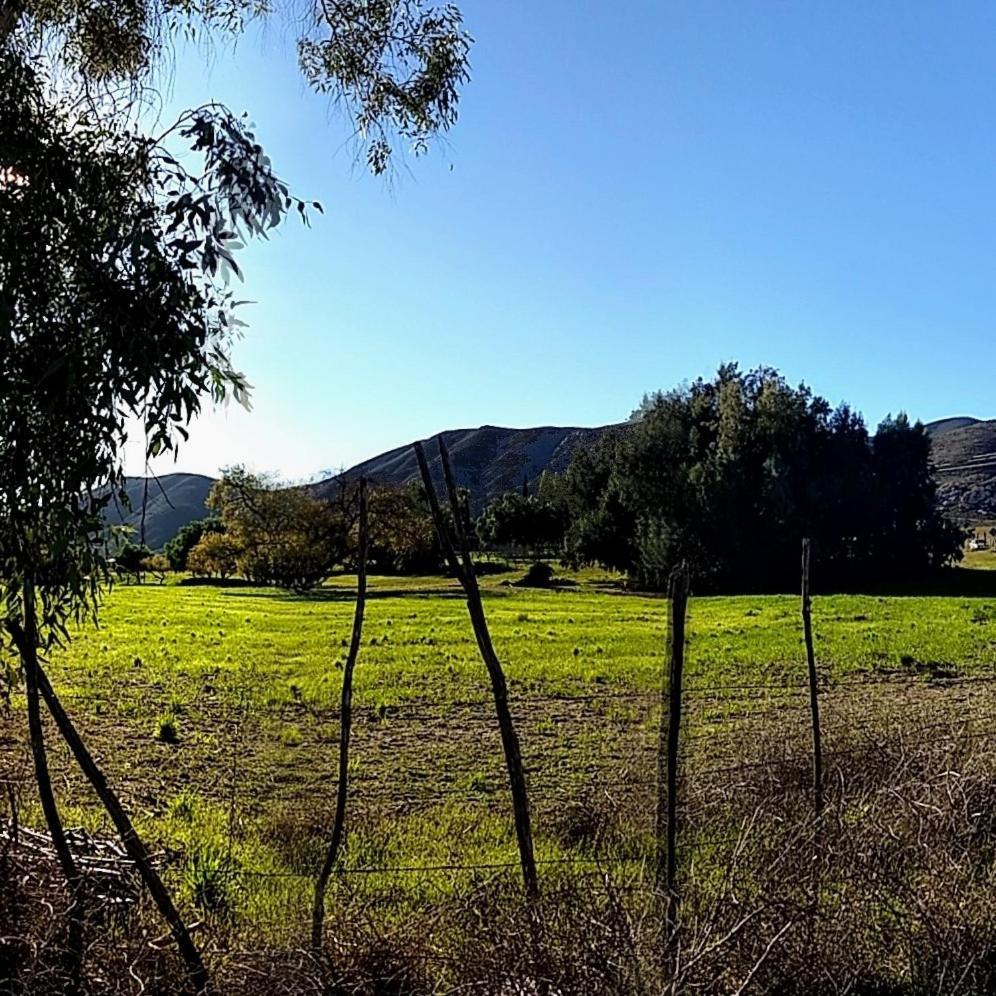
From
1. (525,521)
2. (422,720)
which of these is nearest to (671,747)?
A: (422,720)

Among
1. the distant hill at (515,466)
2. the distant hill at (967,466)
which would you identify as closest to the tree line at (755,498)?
the distant hill at (515,466)

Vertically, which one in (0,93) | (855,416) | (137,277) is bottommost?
(137,277)

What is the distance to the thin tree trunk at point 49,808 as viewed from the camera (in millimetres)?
4043

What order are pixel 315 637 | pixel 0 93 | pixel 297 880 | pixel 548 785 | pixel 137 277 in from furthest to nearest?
pixel 315 637 → pixel 548 785 → pixel 297 880 → pixel 0 93 → pixel 137 277

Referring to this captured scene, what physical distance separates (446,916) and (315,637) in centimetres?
1774

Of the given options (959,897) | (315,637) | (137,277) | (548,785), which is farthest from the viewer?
(315,637)

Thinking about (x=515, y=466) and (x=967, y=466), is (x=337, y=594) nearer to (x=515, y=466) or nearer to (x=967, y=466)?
(x=515, y=466)

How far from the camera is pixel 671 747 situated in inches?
193

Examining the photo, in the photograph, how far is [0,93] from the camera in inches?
178

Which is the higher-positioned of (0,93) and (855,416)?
(855,416)

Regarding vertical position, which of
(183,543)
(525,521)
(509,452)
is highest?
(509,452)

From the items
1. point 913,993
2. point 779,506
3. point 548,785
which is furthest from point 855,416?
point 913,993

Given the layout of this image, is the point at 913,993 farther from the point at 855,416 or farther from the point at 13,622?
the point at 855,416

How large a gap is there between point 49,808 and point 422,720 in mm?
8334
